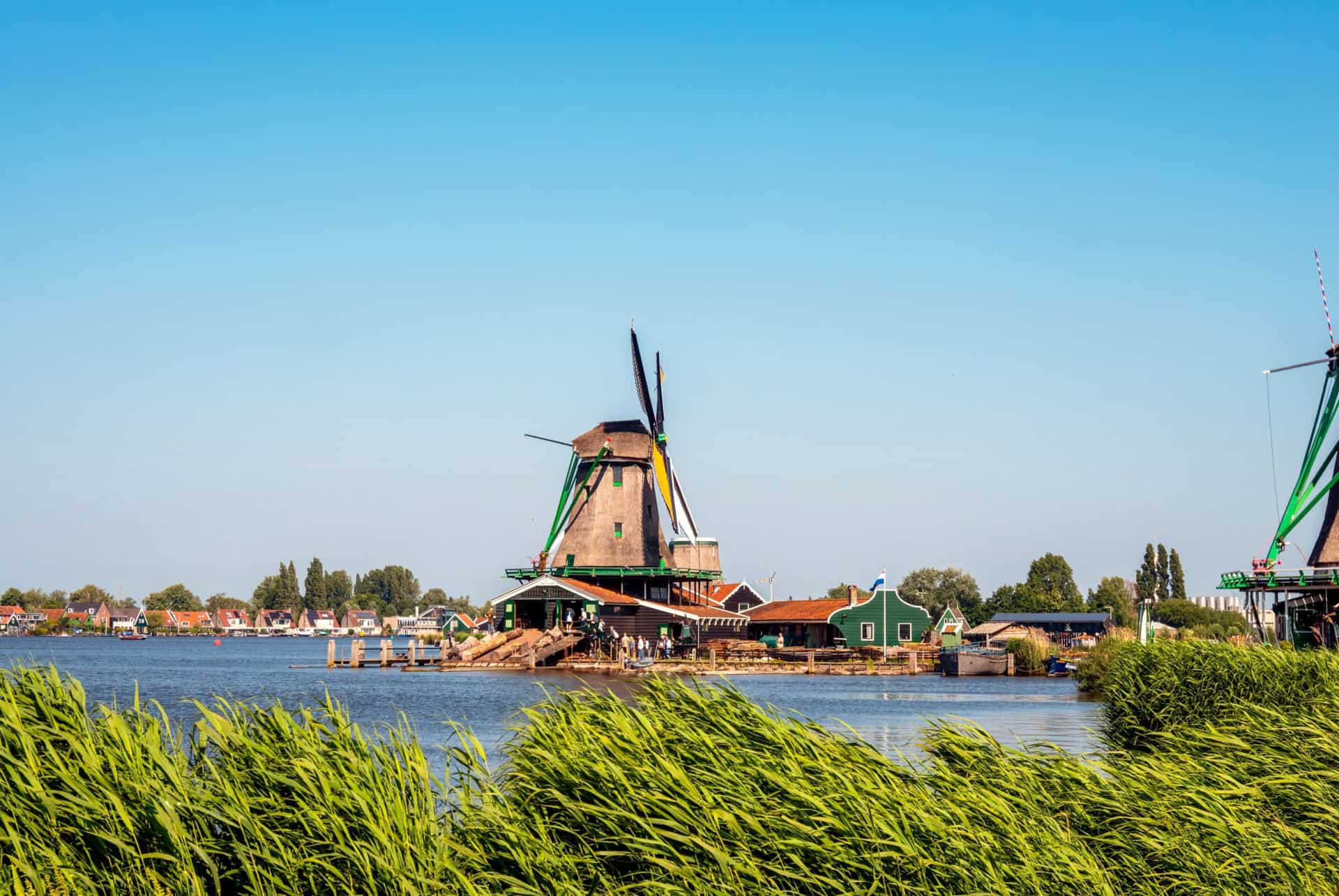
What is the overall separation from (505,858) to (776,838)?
173 cm

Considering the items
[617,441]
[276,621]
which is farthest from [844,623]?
[276,621]

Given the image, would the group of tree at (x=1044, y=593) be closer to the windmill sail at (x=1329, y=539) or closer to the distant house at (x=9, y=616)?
the windmill sail at (x=1329, y=539)

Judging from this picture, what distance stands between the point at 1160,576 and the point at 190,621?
13714 centimetres

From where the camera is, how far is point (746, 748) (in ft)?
31.7

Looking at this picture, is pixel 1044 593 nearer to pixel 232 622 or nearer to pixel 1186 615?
pixel 1186 615

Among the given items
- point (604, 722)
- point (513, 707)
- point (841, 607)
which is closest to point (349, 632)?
point (841, 607)

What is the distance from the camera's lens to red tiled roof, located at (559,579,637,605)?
5728 centimetres

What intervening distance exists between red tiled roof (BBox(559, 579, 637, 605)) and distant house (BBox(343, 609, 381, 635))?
13452 cm

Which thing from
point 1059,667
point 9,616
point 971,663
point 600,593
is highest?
point 600,593

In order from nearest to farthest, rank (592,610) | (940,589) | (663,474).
Result: (592,610) → (663,474) → (940,589)

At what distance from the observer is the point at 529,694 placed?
37.3 m

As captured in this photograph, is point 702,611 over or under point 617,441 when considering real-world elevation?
under

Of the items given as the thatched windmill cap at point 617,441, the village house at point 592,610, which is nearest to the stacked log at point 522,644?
the village house at point 592,610

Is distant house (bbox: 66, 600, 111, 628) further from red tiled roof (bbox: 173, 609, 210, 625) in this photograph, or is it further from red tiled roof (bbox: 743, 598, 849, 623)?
red tiled roof (bbox: 743, 598, 849, 623)
